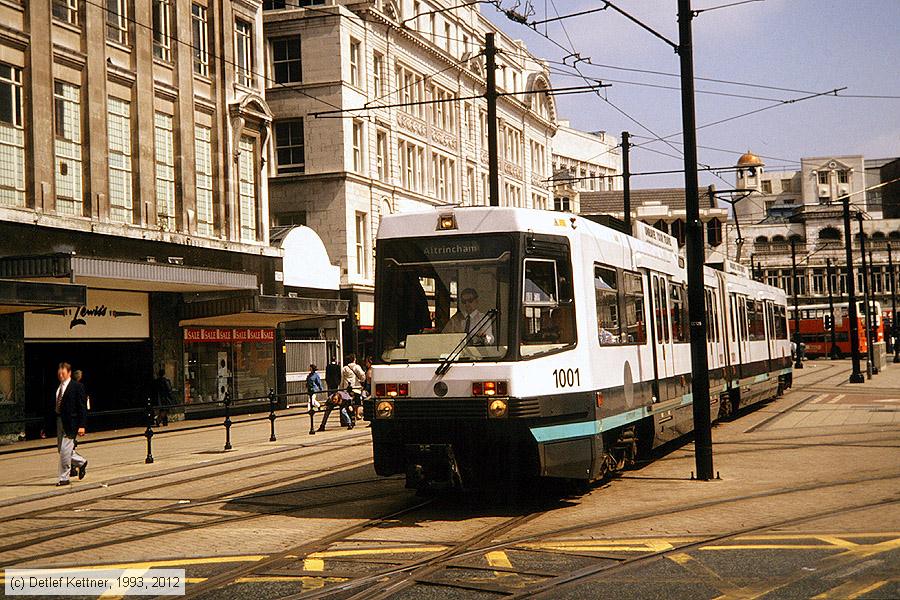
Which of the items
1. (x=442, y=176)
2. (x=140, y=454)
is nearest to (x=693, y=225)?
(x=140, y=454)

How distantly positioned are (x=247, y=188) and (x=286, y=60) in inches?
442

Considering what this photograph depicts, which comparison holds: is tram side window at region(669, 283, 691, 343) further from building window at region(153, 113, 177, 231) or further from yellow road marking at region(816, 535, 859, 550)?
building window at region(153, 113, 177, 231)

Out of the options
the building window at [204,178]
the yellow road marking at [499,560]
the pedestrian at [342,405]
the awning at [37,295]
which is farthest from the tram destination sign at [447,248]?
the building window at [204,178]

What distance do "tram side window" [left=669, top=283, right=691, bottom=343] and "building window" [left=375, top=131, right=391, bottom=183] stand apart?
2981 centimetres

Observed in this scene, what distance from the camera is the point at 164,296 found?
3133 centimetres

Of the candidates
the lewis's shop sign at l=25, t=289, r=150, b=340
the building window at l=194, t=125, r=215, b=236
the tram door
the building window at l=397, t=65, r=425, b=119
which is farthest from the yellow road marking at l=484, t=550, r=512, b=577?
the building window at l=397, t=65, r=425, b=119

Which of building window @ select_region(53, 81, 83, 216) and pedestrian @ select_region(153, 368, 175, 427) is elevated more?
building window @ select_region(53, 81, 83, 216)

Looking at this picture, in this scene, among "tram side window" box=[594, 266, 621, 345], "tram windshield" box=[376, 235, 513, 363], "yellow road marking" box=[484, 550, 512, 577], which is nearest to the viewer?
"yellow road marking" box=[484, 550, 512, 577]

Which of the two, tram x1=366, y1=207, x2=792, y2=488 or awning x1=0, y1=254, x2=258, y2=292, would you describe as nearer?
tram x1=366, y1=207, x2=792, y2=488

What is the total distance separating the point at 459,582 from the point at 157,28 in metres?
25.7

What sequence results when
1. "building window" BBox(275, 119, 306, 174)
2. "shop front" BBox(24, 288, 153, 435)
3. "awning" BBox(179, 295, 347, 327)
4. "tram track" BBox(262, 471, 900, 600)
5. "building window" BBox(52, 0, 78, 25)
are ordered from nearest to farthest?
"tram track" BBox(262, 471, 900, 600)
"building window" BBox(52, 0, 78, 25)
"shop front" BBox(24, 288, 153, 435)
"awning" BBox(179, 295, 347, 327)
"building window" BBox(275, 119, 306, 174)

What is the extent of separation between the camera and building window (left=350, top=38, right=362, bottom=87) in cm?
4475

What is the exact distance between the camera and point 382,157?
46969 millimetres

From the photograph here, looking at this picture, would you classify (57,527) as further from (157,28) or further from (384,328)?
(157,28)
